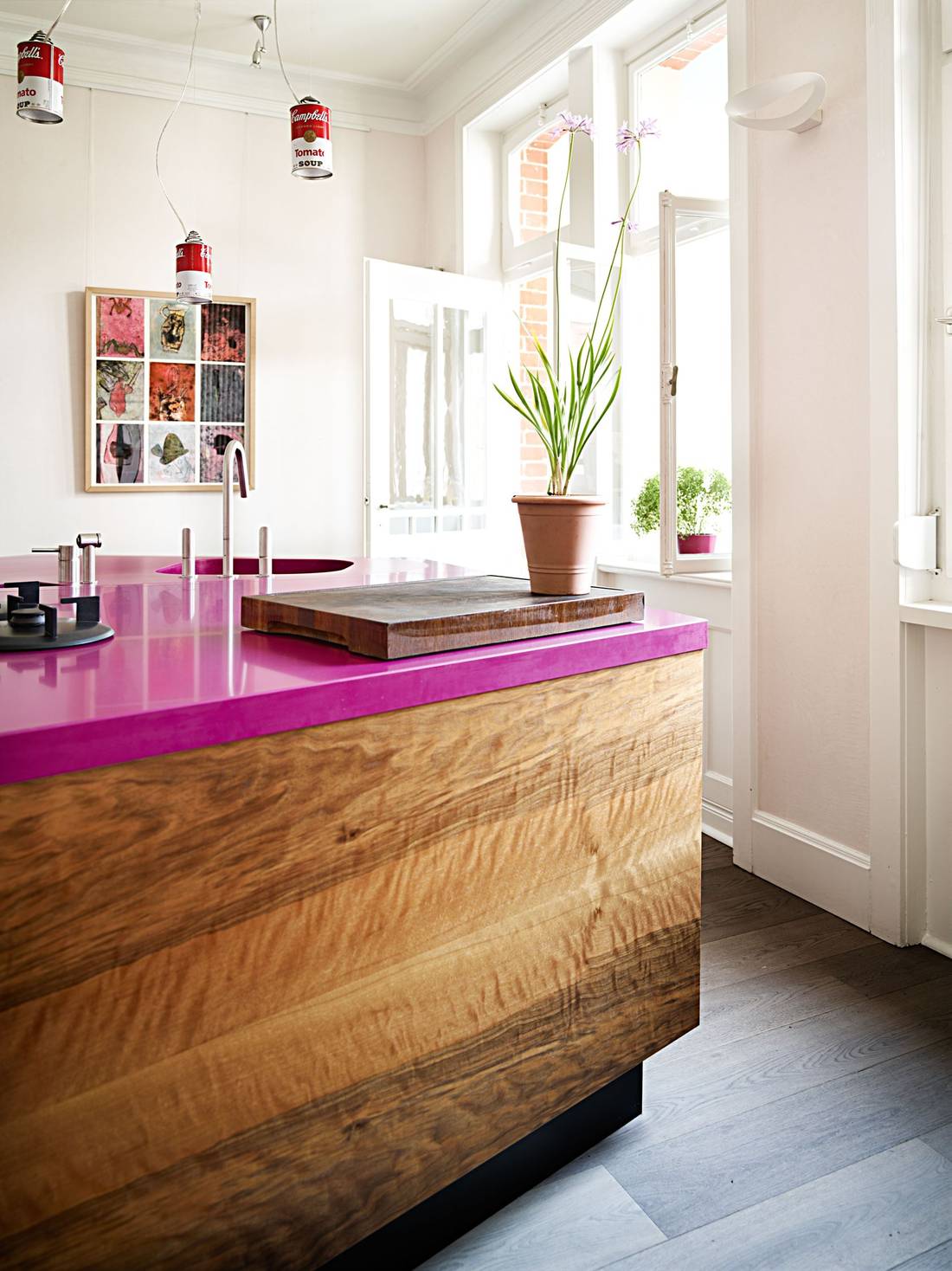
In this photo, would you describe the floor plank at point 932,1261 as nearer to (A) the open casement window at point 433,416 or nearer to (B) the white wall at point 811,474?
(B) the white wall at point 811,474

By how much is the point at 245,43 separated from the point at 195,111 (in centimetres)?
38

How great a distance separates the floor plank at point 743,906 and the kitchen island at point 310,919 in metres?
0.96

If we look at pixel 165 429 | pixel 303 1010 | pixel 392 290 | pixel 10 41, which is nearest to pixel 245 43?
pixel 10 41

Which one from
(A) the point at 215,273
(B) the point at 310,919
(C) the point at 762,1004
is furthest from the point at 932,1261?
(A) the point at 215,273

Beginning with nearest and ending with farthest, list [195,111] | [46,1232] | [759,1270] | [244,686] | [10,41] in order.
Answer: [46,1232]
[244,686]
[759,1270]
[10,41]
[195,111]

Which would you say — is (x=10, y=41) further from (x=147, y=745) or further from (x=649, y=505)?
(x=147, y=745)

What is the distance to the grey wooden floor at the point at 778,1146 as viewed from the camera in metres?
1.51

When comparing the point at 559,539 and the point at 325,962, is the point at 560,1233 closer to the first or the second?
the point at 325,962

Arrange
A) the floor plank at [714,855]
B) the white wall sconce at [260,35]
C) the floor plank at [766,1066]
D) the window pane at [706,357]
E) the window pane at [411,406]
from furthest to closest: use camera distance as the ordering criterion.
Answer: the window pane at [411,406], the white wall sconce at [260,35], the window pane at [706,357], the floor plank at [714,855], the floor plank at [766,1066]

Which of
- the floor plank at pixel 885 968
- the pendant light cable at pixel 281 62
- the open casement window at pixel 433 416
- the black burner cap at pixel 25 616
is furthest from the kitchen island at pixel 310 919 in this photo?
the pendant light cable at pixel 281 62

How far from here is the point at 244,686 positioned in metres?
1.15

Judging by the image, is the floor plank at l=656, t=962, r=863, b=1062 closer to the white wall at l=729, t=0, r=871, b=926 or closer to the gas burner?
the white wall at l=729, t=0, r=871, b=926

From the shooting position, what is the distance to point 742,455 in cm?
300

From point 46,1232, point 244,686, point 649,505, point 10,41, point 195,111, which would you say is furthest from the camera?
point 195,111
